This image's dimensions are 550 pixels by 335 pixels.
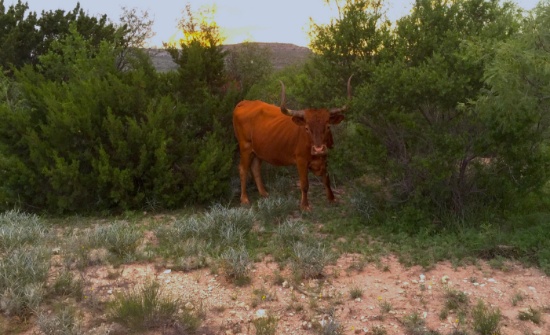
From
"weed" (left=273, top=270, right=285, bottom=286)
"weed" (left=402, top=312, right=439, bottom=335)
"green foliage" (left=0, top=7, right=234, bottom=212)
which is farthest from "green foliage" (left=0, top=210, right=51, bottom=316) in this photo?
"weed" (left=402, top=312, right=439, bottom=335)

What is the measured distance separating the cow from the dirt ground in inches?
95.9

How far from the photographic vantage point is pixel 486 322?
4340mm

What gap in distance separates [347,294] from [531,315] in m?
1.52

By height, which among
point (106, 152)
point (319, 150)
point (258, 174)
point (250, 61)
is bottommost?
A: point (258, 174)

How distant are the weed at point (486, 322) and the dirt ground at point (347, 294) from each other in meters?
0.10

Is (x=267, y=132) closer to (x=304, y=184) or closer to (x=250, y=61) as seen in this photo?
(x=304, y=184)

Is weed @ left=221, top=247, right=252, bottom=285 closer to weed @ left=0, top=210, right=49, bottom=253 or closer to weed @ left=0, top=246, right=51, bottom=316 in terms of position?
weed @ left=0, top=246, right=51, bottom=316

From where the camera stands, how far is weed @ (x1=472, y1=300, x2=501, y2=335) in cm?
432

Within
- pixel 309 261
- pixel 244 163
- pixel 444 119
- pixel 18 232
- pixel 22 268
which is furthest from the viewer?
pixel 244 163

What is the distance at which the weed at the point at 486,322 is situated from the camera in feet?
14.2

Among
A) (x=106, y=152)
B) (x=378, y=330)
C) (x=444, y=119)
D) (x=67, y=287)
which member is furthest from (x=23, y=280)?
(x=444, y=119)

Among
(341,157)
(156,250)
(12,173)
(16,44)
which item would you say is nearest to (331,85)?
(341,157)

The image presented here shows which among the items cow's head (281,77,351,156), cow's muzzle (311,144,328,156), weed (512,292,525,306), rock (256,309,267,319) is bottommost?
weed (512,292,525,306)

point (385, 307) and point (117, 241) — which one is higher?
point (117, 241)
